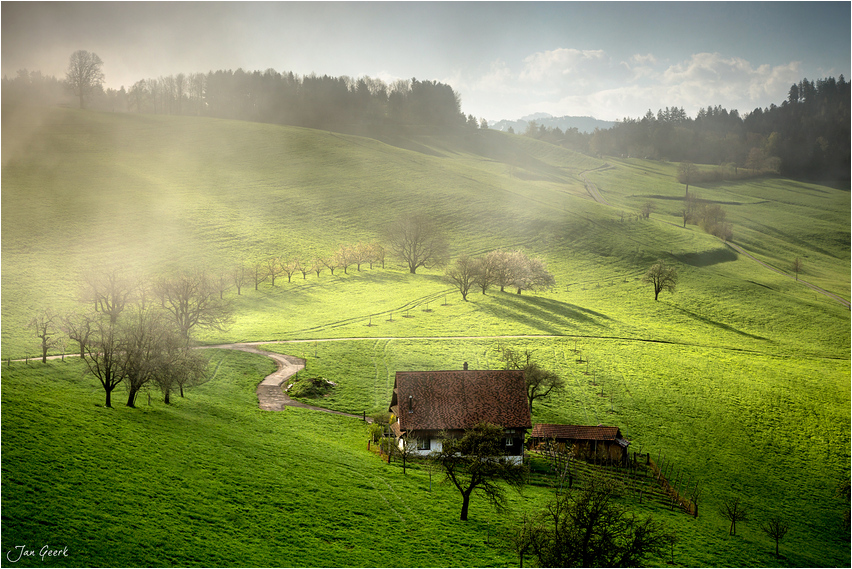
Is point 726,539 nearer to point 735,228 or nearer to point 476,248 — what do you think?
point 476,248

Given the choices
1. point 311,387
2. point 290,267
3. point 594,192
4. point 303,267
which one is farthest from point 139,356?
point 594,192

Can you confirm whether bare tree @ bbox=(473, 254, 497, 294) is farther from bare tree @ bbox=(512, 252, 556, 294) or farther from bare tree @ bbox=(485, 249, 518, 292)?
bare tree @ bbox=(512, 252, 556, 294)

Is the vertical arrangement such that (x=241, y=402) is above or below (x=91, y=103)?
below

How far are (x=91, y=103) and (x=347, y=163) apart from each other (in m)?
78.9

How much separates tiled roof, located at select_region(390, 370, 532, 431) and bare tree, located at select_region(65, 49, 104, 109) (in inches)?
4961

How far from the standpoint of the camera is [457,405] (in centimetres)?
4306

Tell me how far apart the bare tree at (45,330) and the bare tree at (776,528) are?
5736 cm

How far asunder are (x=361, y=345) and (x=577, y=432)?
1143 inches

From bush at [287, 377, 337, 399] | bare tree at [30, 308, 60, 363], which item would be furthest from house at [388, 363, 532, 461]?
bare tree at [30, 308, 60, 363]

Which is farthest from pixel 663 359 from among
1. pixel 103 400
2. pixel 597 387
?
pixel 103 400

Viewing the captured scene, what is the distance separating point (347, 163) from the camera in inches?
6009

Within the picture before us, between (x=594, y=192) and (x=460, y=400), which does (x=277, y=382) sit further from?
(x=594, y=192)

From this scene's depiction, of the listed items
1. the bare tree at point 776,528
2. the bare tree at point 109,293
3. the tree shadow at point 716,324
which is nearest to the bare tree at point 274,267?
the bare tree at point 109,293

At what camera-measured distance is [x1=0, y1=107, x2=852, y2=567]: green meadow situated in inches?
1019
